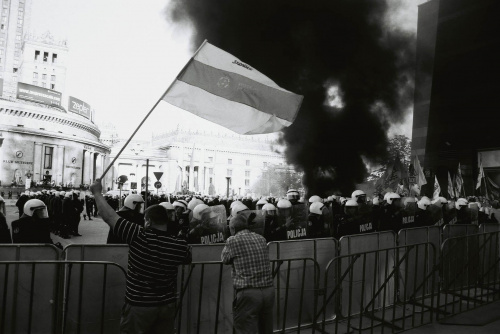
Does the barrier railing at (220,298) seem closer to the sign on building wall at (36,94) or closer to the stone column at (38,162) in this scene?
the stone column at (38,162)

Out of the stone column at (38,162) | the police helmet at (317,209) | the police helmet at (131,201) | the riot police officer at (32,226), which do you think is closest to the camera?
the riot police officer at (32,226)

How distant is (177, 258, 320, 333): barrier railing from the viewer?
11.6 ft

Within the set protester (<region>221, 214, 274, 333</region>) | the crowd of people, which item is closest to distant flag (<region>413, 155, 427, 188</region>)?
the crowd of people

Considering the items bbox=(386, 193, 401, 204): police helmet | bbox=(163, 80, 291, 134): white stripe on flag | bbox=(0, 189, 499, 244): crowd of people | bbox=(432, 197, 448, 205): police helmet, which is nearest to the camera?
bbox=(163, 80, 291, 134): white stripe on flag

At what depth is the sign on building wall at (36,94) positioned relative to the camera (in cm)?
4869

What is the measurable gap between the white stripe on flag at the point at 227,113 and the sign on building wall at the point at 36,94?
53040 mm

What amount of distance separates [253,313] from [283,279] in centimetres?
140

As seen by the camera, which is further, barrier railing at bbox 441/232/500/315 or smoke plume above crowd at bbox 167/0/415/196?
smoke plume above crowd at bbox 167/0/415/196

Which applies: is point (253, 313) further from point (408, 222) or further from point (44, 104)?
point (44, 104)

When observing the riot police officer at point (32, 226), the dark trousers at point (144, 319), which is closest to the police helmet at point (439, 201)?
the dark trousers at point (144, 319)

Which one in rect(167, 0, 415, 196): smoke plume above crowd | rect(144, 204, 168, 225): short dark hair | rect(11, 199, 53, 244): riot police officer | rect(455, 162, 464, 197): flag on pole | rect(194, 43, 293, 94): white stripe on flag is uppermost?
rect(167, 0, 415, 196): smoke plume above crowd

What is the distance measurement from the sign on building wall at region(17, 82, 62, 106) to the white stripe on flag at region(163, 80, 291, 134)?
53.0m

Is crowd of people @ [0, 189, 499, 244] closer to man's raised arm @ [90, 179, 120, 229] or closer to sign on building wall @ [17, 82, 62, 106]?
man's raised arm @ [90, 179, 120, 229]

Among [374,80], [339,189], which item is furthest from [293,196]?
[374,80]
